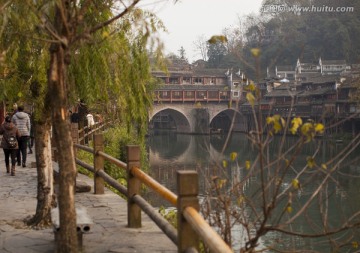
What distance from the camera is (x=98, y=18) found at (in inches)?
186

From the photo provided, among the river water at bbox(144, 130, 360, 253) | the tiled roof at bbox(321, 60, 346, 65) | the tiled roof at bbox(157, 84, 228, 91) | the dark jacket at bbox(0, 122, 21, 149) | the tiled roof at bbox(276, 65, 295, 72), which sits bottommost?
the river water at bbox(144, 130, 360, 253)

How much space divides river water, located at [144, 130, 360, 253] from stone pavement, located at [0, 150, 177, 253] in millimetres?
761

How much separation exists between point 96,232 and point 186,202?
7.14ft

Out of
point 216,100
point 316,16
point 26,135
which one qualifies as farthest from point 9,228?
point 316,16

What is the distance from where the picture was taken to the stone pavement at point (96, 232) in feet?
14.4

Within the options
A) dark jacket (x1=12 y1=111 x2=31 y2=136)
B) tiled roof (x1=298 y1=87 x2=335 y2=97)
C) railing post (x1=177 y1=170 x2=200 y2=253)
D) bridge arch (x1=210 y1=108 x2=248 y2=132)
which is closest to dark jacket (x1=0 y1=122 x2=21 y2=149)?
dark jacket (x1=12 y1=111 x2=31 y2=136)

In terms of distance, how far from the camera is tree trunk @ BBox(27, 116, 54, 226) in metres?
5.14

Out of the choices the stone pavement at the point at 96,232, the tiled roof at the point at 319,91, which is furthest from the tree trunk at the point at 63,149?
the tiled roof at the point at 319,91

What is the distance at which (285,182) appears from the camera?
21.6 metres

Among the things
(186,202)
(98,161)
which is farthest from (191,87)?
(186,202)

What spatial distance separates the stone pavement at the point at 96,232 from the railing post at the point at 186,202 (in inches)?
47.5

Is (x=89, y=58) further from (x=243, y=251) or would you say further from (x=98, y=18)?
(x=243, y=251)

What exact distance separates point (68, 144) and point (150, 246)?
140 centimetres

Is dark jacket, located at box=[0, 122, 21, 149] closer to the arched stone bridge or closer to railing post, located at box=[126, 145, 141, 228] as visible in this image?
railing post, located at box=[126, 145, 141, 228]
